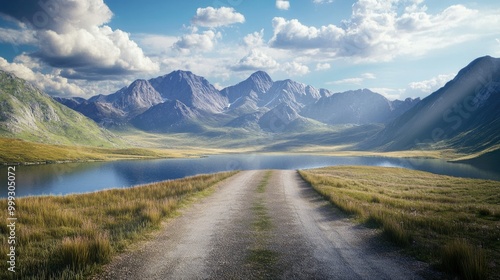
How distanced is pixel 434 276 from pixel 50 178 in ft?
291

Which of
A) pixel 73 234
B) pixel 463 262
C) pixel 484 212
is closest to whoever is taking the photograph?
pixel 463 262

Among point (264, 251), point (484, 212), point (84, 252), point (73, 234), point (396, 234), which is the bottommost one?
point (484, 212)

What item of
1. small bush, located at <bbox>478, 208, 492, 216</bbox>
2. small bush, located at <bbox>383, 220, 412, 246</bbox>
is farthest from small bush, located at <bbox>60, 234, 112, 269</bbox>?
small bush, located at <bbox>478, 208, 492, 216</bbox>

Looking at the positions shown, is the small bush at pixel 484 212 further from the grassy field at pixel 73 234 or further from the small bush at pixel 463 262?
the grassy field at pixel 73 234

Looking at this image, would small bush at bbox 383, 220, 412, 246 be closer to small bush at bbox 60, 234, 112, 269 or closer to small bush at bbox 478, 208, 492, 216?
small bush at bbox 478, 208, 492, 216

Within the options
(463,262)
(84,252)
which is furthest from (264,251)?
(463,262)

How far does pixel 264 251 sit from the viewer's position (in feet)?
34.8

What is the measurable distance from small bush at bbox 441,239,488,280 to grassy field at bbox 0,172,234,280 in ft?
35.0

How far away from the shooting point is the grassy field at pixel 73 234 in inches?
349

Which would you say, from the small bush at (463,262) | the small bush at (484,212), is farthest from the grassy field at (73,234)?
the small bush at (484,212)

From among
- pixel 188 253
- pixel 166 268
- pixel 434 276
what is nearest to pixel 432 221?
pixel 434 276

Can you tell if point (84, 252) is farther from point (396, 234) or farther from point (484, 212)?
point (484, 212)

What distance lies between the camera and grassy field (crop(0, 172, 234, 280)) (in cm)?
888

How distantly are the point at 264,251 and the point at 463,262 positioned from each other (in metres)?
6.12
